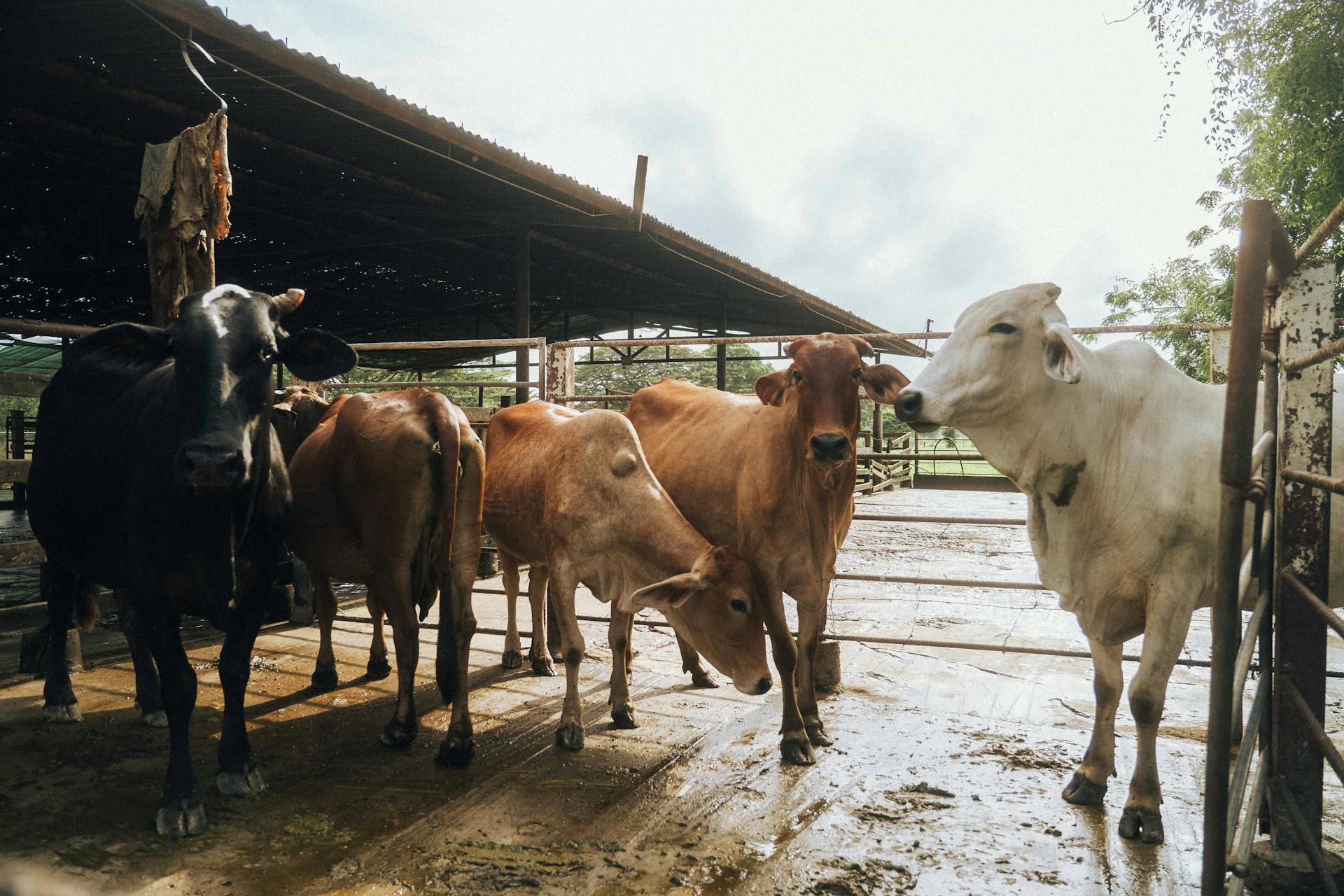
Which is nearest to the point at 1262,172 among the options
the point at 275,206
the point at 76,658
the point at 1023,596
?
the point at 1023,596

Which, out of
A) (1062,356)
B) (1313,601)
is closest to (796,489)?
(1062,356)

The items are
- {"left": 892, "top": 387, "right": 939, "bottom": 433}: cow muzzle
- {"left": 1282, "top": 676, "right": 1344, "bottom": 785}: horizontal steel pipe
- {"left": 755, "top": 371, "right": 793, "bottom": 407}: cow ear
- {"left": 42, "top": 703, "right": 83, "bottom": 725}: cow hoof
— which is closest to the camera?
{"left": 1282, "top": 676, "right": 1344, "bottom": 785}: horizontal steel pipe

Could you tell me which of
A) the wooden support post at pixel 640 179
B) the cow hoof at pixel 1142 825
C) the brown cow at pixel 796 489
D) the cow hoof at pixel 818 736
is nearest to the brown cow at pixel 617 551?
the brown cow at pixel 796 489

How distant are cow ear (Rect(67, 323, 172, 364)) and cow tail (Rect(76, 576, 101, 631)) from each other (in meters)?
1.55

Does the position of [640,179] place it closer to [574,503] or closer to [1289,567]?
[574,503]

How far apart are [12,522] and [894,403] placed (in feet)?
43.3

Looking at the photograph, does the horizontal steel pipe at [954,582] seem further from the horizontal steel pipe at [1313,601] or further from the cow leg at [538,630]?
the horizontal steel pipe at [1313,601]

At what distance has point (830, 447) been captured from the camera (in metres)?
3.79

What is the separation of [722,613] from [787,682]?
1.51 ft

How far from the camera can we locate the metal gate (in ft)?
6.40

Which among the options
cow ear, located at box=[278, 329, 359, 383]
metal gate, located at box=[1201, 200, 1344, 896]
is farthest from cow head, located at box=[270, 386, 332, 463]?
metal gate, located at box=[1201, 200, 1344, 896]

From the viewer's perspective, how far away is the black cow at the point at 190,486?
3.03 metres

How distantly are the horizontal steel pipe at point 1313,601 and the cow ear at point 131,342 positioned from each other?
A: 3556mm

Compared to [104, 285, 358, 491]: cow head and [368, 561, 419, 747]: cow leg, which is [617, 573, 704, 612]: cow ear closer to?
[368, 561, 419, 747]: cow leg
